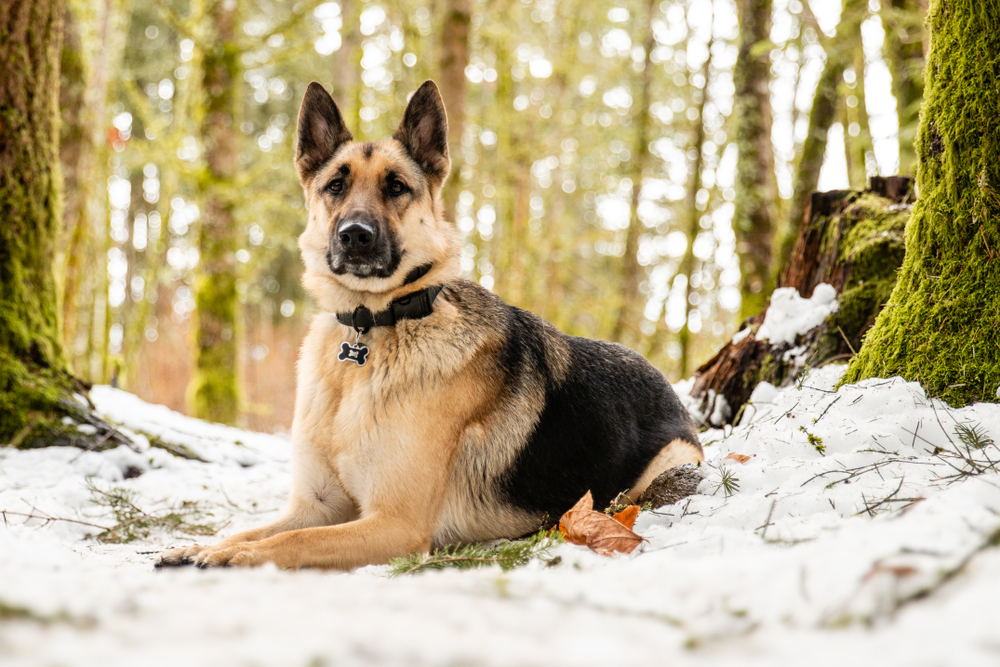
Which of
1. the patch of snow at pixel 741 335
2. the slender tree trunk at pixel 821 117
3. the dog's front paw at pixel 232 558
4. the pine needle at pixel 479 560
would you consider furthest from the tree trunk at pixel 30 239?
the slender tree trunk at pixel 821 117

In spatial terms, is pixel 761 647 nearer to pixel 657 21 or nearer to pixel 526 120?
pixel 657 21

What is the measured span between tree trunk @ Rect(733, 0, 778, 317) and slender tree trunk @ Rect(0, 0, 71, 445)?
8.04 meters

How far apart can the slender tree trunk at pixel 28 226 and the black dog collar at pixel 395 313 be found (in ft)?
8.37

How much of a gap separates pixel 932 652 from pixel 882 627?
0.44 ft

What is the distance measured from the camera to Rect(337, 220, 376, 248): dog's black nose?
350cm

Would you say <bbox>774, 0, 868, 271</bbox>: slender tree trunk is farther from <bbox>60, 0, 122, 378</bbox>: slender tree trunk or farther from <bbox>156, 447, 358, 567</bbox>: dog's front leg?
<bbox>60, 0, 122, 378</bbox>: slender tree trunk

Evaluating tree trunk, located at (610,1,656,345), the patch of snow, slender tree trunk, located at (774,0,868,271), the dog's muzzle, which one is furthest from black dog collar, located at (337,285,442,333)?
tree trunk, located at (610,1,656,345)

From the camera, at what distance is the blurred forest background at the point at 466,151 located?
891cm

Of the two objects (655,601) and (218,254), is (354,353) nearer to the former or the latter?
(655,601)

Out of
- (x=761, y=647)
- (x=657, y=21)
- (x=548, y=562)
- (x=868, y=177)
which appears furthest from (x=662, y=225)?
(x=761, y=647)

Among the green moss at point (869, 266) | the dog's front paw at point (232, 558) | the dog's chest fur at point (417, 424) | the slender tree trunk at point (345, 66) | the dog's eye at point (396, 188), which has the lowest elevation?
the dog's front paw at point (232, 558)

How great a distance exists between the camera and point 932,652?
44.6 inches

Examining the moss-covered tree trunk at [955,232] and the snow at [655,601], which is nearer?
the snow at [655,601]

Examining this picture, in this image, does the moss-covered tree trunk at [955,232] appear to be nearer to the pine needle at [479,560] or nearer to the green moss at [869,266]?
the green moss at [869,266]
